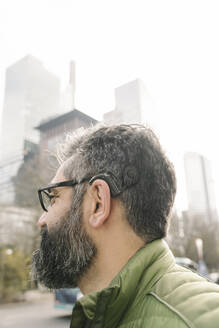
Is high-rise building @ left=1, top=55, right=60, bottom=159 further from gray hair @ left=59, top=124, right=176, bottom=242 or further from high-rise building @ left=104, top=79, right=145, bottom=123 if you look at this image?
gray hair @ left=59, top=124, right=176, bottom=242

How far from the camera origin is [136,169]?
1064mm

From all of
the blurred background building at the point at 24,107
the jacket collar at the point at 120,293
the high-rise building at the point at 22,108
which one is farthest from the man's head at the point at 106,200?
the high-rise building at the point at 22,108

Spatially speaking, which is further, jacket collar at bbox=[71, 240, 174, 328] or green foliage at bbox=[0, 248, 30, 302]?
green foliage at bbox=[0, 248, 30, 302]

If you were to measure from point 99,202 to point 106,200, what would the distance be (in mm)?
38

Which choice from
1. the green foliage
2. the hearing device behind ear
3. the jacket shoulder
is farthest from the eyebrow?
the green foliage

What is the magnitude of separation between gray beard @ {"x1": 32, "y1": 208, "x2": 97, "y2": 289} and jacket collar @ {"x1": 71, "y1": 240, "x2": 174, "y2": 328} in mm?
215

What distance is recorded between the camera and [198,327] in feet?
1.93

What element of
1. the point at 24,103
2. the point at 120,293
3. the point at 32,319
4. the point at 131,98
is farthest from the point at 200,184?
the point at 120,293

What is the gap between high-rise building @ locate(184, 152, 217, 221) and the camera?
24.7 meters

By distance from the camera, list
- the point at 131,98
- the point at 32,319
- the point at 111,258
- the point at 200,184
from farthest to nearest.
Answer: the point at 200,184 < the point at 32,319 < the point at 131,98 < the point at 111,258

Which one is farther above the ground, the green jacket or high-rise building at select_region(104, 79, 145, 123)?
high-rise building at select_region(104, 79, 145, 123)

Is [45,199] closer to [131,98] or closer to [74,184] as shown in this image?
[74,184]

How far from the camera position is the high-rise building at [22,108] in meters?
4.53

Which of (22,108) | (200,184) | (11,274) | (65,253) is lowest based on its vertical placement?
(11,274)
